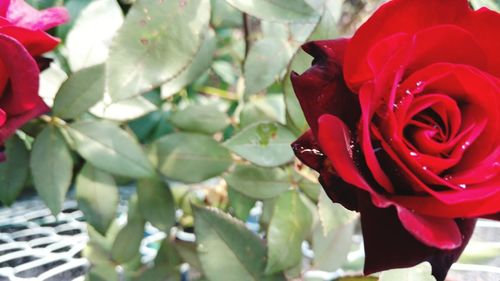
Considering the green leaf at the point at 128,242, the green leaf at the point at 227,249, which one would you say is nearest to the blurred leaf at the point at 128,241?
the green leaf at the point at 128,242

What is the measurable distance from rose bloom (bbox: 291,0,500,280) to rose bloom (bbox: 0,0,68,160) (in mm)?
152

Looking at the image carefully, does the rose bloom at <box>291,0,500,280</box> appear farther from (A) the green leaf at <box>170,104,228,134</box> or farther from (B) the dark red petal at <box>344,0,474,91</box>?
(A) the green leaf at <box>170,104,228,134</box>

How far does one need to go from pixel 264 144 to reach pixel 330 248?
110 mm

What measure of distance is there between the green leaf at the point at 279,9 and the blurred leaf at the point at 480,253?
0.69 feet

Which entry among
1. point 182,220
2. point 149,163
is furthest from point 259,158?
point 182,220

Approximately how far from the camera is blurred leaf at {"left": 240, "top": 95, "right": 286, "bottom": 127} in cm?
52

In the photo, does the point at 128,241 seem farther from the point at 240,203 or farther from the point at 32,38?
the point at 32,38

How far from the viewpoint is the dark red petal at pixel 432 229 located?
0.23 m

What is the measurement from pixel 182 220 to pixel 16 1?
0.30 m

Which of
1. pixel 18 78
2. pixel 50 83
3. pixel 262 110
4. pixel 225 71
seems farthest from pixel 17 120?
pixel 225 71

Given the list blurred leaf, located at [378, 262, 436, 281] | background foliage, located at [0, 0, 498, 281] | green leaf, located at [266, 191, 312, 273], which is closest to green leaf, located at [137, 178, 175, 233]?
background foliage, located at [0, 0, 498, 281]

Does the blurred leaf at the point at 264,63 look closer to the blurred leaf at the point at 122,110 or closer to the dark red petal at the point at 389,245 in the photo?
the blurred leaf at the point at 122,110

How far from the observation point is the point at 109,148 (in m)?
0.45

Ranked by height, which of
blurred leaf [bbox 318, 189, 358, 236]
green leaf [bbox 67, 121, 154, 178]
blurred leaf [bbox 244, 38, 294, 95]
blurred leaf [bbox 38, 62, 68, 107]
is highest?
blurred leaf [bbox 244, 38, 294, 95]
